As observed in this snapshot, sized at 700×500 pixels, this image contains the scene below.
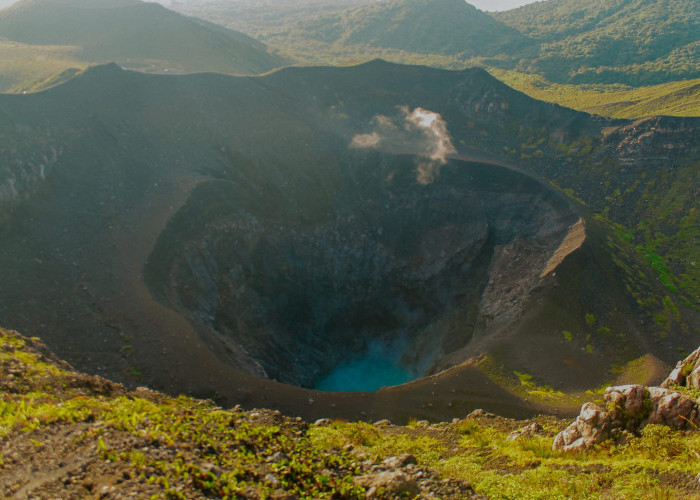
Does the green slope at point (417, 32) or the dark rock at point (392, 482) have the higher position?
the green slope at point (417, 32)

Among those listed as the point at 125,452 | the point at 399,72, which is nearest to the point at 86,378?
the point at 125,452

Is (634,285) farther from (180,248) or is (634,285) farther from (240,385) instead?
(180,248)

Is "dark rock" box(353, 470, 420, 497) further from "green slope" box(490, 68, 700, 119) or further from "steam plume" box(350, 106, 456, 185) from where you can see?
"green slope" box(490, 68, 700, 119)

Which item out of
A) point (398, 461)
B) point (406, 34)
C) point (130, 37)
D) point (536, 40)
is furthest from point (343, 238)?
point (536, 40)

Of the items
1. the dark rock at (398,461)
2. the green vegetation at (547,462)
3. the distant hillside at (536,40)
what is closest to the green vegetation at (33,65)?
the green vegetation at (547,462)

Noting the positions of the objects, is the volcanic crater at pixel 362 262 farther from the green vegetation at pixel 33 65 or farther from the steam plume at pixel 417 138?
the green vegetation at pixel 33 65
